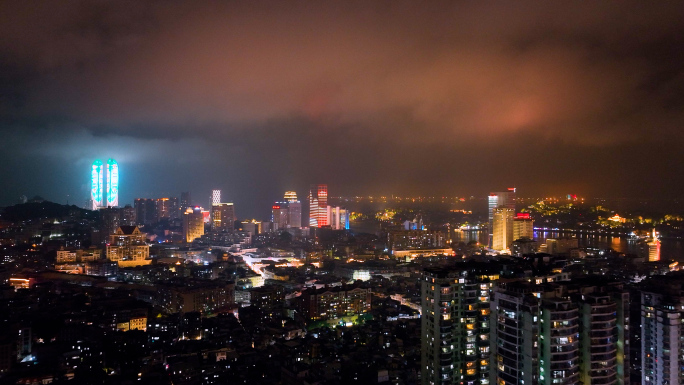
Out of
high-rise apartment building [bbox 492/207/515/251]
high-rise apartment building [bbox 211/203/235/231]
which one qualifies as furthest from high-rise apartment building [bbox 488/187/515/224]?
high-rise apartment building [bbox 211/203/235/231]

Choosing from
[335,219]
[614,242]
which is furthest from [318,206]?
[614,242]

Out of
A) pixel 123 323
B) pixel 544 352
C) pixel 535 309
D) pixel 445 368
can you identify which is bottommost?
pixel 123 323

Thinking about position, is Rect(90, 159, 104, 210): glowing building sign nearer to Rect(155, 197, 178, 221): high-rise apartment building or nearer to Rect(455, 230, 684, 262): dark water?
Rect(155, 197, 178, 221): high-rise apartment building

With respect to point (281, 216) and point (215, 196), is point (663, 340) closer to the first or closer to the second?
point (281, 216)

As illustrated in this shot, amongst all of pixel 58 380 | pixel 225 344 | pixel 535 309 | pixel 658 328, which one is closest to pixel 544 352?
pixel 535 309

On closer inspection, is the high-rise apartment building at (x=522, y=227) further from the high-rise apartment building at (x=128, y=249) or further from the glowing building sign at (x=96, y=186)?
the glowing building sign at (x=96, y=186)

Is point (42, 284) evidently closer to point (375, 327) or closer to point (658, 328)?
point (375, 327)

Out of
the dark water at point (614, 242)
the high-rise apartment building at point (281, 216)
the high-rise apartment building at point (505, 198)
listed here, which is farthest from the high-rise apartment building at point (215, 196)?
the high-rise apartment building at point (505, 198)
